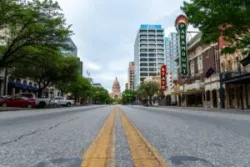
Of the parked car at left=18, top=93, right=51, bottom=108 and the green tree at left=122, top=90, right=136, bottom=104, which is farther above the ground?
the green tree at left=122, top=90, right=136, bottom=104

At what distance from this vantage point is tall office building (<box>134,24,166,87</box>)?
148m

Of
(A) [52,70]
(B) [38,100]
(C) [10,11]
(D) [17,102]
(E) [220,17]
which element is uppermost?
(C) [10,11]

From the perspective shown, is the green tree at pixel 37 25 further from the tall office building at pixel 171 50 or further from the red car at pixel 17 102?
the tall office building at pixel 171 50

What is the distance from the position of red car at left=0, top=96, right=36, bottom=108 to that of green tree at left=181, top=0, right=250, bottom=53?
20882 mm

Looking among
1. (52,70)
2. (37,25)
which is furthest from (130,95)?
(37,25)

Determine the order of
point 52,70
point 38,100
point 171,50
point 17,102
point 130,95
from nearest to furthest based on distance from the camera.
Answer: point 17,102 < point 38,100 < point 52,70 < point 130,95 < point 171,50

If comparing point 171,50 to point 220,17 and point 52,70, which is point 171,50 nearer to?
point 52,70

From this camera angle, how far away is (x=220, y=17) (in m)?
17.4

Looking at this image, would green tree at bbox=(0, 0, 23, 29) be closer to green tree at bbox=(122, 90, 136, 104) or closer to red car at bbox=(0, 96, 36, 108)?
red car at bbox=(0, 96, 36, 108)

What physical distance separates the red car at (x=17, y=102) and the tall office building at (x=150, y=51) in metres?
119

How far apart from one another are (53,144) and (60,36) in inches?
808

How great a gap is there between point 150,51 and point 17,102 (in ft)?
407

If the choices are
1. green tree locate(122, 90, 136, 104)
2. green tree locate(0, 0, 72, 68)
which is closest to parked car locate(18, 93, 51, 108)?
green tree locate(0, 0, 72, 68)

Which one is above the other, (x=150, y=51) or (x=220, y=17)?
(x=150, y=51)
